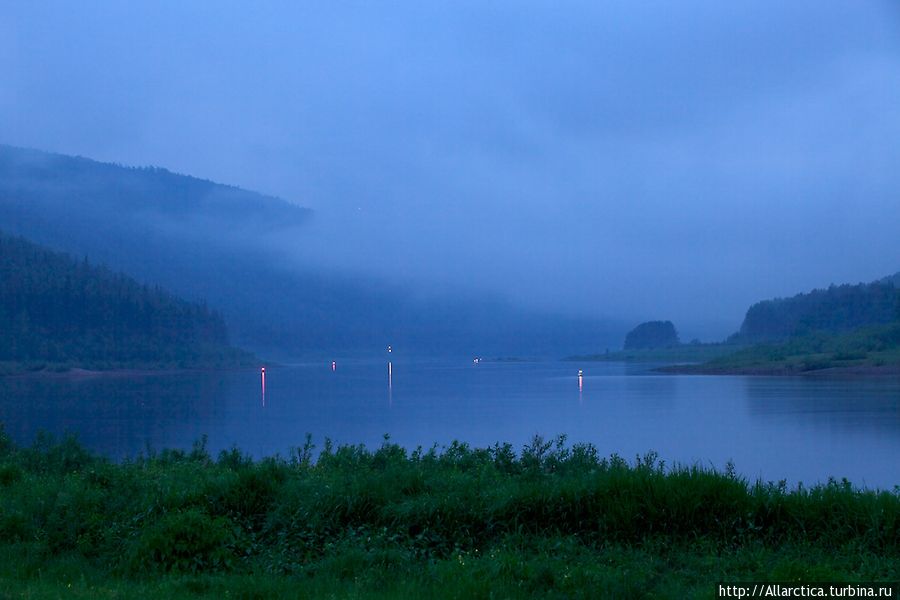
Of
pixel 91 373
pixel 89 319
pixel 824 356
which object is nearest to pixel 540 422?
pixel 824 356

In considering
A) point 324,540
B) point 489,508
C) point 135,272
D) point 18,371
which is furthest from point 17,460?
point 135,272

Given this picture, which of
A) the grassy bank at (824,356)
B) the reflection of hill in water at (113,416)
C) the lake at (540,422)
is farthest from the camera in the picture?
the grassy bank at (824,356)

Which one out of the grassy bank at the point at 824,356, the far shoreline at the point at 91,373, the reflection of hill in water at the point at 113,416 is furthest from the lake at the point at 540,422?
the far shoreline at the point at 91,373

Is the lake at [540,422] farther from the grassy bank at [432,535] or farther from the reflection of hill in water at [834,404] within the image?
the grassy bank at [432,535]

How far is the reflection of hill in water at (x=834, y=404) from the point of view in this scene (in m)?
28.8

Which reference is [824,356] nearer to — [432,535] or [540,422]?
[540,422]

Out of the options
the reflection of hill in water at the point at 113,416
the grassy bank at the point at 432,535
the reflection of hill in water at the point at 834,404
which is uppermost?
the grassy bank at the point at 432,535

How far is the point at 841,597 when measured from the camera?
6258 millimetres

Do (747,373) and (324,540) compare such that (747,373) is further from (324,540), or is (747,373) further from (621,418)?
(324,540)

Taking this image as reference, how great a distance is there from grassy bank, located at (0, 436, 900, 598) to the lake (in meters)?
4.10

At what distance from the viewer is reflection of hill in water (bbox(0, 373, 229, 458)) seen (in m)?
24.4

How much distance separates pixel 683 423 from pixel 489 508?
76.8 ft

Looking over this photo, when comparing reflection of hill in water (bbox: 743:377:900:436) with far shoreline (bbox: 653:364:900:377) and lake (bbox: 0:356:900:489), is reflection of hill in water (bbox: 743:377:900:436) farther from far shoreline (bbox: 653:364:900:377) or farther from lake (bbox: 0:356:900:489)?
far shoreline (bbox: 653:364:900:377)

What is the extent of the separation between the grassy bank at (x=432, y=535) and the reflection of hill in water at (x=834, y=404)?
2020 centimetres
